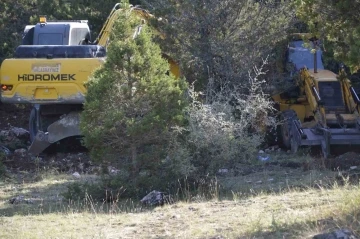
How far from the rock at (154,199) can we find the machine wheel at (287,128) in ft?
23.0

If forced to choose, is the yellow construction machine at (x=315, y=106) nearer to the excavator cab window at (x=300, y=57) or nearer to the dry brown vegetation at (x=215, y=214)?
the excavator cab window at (x=300, y=57)

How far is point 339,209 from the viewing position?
912 centimetres

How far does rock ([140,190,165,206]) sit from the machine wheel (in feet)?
23.0

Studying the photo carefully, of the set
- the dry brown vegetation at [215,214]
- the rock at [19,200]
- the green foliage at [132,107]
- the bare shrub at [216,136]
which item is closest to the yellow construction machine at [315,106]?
the dry brown vegetation at [215,214]

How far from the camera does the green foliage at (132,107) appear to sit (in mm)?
12469

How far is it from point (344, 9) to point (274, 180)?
163 inches

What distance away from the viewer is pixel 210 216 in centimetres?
1023

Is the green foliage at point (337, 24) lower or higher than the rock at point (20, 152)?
higher

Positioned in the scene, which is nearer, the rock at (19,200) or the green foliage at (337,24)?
the green foliage at (337,24)

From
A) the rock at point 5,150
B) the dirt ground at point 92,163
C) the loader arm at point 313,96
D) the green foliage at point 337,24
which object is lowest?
the rock at point 5,150

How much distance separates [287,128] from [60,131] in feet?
18.2

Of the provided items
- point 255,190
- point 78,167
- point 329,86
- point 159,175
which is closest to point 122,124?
point 159,175

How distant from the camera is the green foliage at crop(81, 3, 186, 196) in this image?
12.5 meters

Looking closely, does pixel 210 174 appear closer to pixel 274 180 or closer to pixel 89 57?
pixel 274 180
